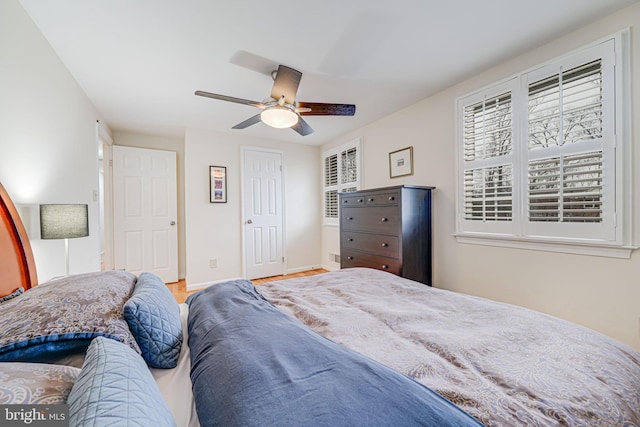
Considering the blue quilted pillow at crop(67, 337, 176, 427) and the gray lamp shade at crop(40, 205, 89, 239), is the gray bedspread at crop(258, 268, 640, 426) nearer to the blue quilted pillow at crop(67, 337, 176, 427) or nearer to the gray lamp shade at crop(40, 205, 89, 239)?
the blue quilted pillow at crop(67, 337, 176, 427)

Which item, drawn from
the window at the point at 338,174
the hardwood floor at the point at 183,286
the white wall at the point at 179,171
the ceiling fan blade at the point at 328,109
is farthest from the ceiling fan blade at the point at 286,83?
the white wall at the point at 179,171

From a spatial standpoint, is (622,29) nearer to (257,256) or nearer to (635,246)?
(635,246)

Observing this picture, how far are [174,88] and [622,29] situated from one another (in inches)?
135

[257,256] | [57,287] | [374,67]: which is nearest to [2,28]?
[57,287]

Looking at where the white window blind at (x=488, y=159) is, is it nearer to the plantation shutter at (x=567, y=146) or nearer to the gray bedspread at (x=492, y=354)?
the plantation shutter at (x=567, y=146)

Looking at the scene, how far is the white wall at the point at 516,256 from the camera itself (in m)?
1.61

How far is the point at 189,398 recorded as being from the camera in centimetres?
76

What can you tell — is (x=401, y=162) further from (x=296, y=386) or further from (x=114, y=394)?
(x=114, y=394)

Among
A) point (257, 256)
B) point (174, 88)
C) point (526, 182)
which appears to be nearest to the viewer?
point (526, 182)

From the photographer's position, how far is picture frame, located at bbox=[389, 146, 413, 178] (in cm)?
300

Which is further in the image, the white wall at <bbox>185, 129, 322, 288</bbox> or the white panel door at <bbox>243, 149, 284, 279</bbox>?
the white panel door at <bbox>243, 149, 284, 279</bbox>

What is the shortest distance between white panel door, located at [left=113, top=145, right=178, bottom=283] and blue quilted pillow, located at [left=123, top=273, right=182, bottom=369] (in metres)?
3.38

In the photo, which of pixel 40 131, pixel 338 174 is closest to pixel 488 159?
pixel 338 174

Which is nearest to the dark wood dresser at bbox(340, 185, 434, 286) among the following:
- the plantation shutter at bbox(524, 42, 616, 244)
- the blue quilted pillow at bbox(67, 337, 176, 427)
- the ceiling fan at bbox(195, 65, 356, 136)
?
the plantation shutter at bbox(524, 42, 616, 244)
